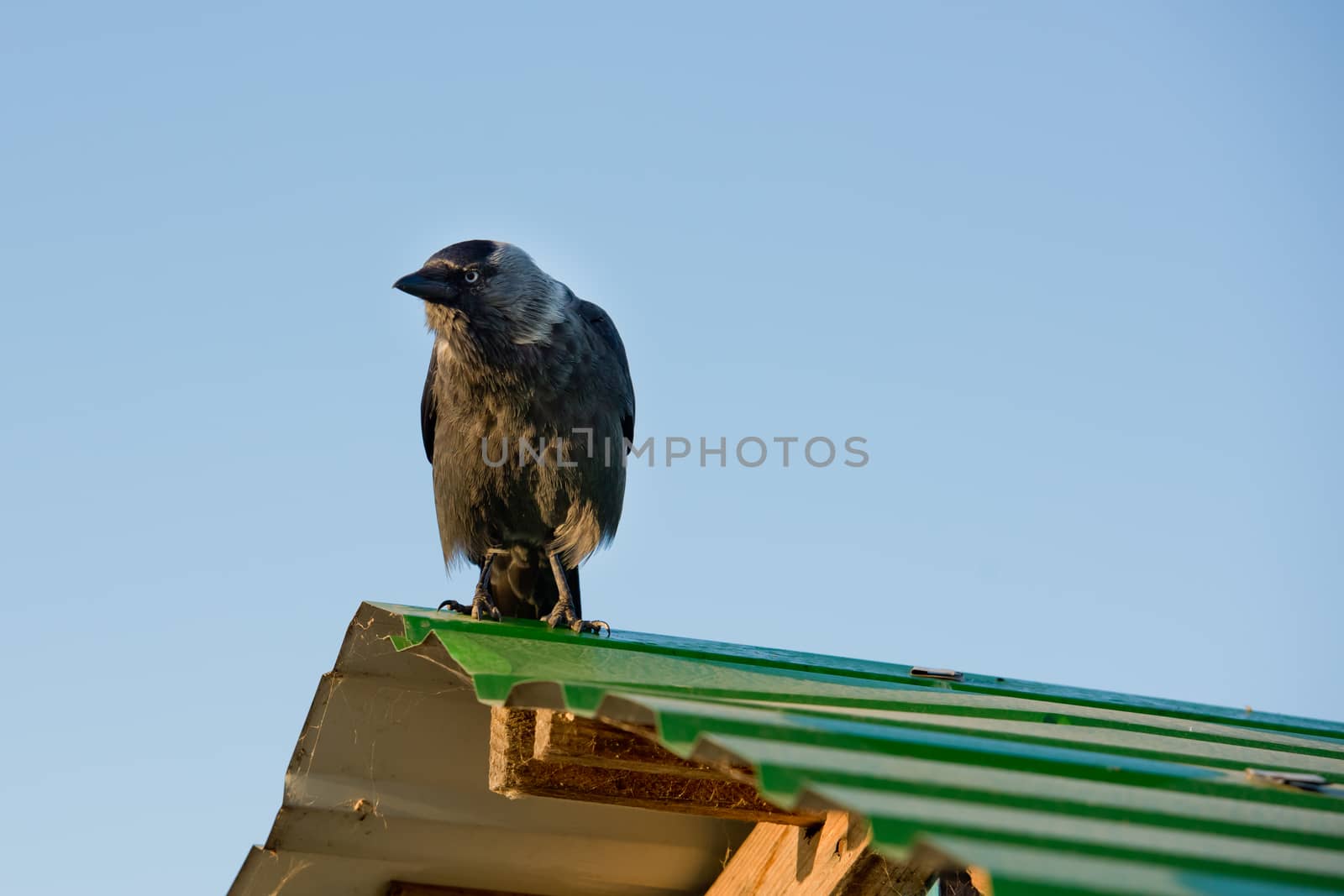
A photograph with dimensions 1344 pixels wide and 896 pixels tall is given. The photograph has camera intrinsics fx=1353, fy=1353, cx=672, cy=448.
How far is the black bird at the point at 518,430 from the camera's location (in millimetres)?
5891

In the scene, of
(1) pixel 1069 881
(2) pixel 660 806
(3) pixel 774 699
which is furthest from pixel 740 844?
(1) pixel 1069 881

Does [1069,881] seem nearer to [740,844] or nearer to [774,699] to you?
[774,699]

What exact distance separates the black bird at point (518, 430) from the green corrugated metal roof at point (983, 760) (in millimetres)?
1649

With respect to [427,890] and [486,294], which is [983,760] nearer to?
[427,890]

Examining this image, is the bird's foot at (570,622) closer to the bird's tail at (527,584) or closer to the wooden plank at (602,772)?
the bird's tail at (527,584)

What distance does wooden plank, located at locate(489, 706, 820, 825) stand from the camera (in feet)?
10.8

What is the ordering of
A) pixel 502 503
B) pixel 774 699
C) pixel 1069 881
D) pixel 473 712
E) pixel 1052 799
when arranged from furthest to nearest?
pixel 502 503 → pixel 473 712 → pixel 774 699 → pixel 1052 799 → pixel 1069 881

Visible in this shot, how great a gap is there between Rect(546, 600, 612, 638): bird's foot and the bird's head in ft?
3.94

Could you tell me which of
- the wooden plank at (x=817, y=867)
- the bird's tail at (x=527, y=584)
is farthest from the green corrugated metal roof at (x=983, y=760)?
the bird's tail at (x=527, y=584)

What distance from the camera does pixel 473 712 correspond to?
391cm

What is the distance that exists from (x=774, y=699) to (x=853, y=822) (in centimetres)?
46

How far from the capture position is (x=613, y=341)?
21.8 feet

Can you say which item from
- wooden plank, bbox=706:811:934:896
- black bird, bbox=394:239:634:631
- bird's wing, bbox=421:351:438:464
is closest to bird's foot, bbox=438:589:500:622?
black bird, bbox=394:239:634:631

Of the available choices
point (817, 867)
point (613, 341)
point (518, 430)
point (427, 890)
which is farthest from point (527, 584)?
point (817, 867)
